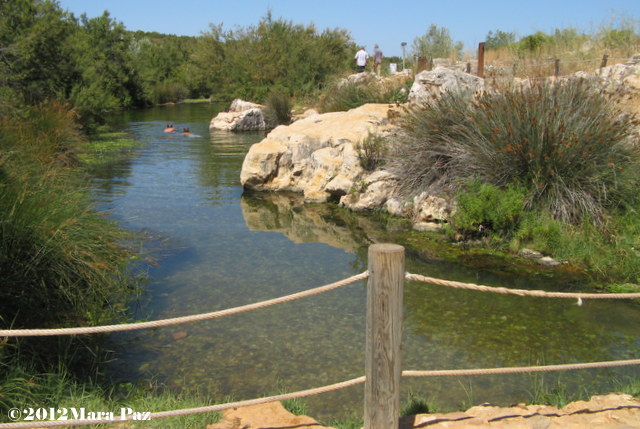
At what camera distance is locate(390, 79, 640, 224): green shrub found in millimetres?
7418

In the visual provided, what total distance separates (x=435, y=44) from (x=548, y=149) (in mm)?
21782

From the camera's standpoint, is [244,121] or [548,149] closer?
[548,149]

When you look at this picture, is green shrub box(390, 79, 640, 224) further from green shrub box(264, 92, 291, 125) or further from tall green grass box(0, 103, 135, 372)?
green shrub box(264, 92, 291, 125)

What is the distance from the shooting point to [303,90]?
28.9 m

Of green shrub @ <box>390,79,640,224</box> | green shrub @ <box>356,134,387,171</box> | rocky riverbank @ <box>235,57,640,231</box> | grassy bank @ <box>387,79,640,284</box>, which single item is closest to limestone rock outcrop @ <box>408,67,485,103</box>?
rocky riverbank @ <box>235,57,640,231</box>

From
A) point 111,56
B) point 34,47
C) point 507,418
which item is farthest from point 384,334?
point 111,56

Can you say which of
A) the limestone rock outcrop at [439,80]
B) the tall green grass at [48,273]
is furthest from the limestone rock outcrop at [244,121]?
the tall green grass at [48,273]

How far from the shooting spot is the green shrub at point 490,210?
7355 millimetres

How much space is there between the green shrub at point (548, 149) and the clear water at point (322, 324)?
1.28 meters

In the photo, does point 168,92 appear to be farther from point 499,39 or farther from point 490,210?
point 490,210

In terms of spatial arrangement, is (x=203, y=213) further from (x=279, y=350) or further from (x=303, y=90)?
(x=303, y=90)

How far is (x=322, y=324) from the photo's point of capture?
554 cm

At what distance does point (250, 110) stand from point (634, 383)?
21399mm

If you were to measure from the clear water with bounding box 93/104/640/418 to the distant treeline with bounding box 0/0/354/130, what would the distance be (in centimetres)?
798
